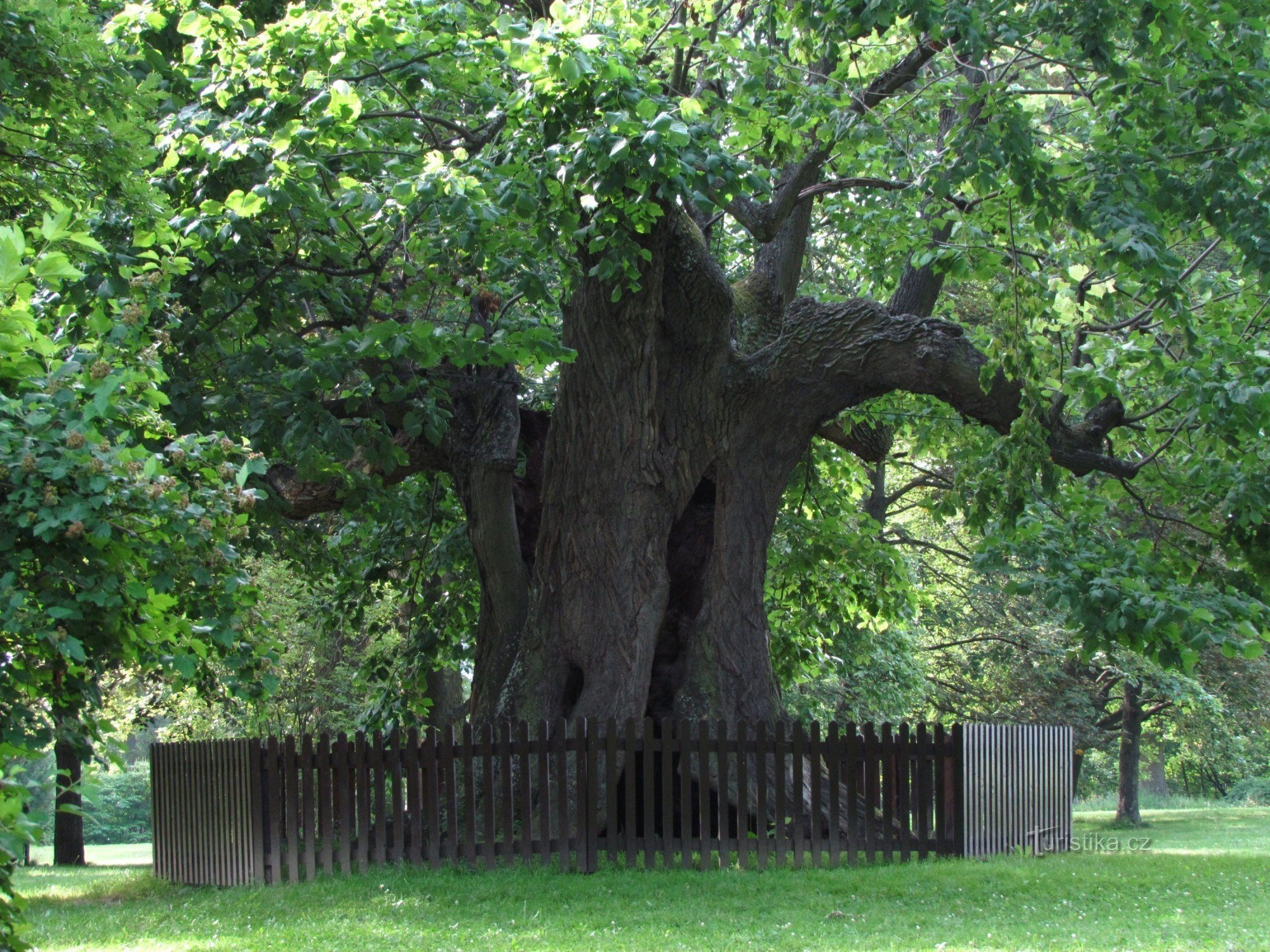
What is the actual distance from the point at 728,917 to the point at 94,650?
18.4 feet

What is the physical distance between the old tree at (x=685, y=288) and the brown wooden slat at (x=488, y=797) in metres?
0.60

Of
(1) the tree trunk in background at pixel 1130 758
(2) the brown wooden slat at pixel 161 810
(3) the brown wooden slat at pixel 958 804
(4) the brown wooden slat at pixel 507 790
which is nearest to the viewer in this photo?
(4) the brown wooden slat at pixel 507 790

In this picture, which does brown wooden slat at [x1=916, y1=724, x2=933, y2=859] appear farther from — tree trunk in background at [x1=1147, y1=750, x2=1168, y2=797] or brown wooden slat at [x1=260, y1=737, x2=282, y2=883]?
tree trunk in background at [x1=1147, y1=750, x2=1168, y2=797]

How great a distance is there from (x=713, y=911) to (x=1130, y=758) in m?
28.0

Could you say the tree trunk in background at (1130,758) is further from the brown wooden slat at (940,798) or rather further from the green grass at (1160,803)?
the brown wooden slat at (940,798)

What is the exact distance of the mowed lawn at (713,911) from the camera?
25.0 feet

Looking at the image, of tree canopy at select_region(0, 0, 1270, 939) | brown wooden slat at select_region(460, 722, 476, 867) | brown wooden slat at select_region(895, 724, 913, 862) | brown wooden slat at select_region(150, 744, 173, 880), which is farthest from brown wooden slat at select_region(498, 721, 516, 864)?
brown wooden slat at select_region(150, 744, 173, 880)

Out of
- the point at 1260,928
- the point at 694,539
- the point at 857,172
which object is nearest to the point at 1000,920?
the point at 1260,928

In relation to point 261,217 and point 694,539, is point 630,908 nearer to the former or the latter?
point 694,539

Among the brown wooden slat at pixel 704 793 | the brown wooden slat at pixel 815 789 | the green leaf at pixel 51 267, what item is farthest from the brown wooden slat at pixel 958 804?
the green leaf at pixel 51 267

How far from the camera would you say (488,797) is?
1061 centimetres

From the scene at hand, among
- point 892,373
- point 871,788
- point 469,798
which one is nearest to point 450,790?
point 469,798

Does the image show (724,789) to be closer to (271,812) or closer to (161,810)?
(271,812)

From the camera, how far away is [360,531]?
15453mm
